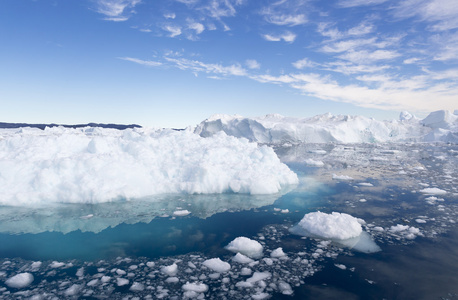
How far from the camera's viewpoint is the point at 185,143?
12.9m

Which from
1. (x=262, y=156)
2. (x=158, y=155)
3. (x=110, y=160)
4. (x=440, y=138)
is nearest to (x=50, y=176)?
(x=110, y=160)

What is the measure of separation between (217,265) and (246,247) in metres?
0.88

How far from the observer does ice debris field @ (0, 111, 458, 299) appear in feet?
14.1

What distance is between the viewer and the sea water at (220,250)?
413cm

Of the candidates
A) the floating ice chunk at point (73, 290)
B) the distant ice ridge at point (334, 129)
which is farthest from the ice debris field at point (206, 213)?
the distant ice ridge at point (334, 129)

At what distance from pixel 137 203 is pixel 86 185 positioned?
70.0 inches

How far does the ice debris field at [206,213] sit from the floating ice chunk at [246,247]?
2 centimetres

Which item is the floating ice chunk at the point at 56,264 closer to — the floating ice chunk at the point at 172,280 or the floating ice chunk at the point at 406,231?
the floating ice chunk at the point at 172,280

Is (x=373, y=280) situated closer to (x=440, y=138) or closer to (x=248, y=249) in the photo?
(x=248, y=249)

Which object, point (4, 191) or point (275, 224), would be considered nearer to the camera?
point (275, 224)

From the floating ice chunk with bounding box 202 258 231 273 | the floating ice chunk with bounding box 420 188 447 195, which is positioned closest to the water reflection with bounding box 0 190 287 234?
the floating ice chunk with bounding box 202 258 231 273

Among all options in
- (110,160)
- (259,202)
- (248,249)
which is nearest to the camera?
(248,249)

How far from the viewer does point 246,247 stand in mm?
5410

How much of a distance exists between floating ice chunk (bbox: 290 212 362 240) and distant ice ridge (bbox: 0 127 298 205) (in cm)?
367
